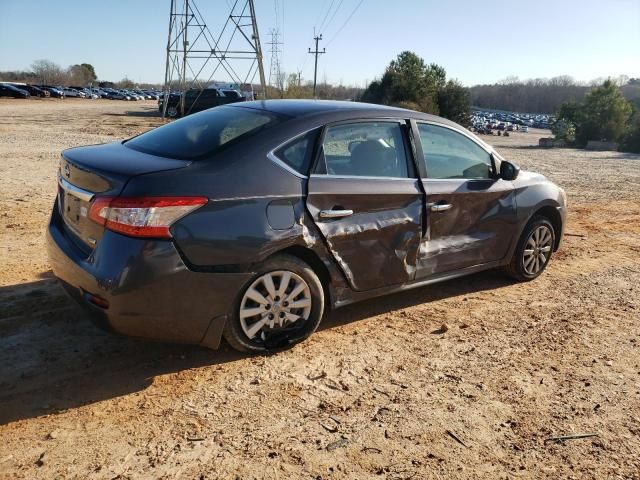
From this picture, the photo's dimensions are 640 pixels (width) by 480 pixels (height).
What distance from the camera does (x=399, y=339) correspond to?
13.5 ft

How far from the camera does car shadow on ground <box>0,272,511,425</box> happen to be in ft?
10.3

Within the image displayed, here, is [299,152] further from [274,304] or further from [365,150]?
[274,304]

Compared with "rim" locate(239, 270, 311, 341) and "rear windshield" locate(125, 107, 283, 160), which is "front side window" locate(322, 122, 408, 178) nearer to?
"rear windshield" locate(125, 107, 283, 160)

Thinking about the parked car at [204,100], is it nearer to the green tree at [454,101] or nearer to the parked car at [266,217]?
the green tree at [454,101]

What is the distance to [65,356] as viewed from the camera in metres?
3.57

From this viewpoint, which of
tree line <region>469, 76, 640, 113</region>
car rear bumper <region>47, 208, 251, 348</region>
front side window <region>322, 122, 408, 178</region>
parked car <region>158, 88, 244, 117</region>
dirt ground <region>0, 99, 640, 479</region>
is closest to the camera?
dirt ground <region>0, 99, 640, 479</region>

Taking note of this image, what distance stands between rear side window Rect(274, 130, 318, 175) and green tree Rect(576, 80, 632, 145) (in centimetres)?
4083

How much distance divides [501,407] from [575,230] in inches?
218

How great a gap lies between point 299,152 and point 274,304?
40.5 inches

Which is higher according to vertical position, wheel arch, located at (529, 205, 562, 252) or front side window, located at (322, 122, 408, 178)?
front side window, located at (322, 122, 408, 178)

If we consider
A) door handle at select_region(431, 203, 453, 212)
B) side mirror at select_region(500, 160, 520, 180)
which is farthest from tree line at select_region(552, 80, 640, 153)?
door handle at select_region(431, 203, 453, 212)

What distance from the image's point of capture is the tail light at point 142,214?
3094 mm

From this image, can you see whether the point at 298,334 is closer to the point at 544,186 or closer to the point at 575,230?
the point at 544,186

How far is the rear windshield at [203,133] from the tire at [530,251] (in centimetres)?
279
